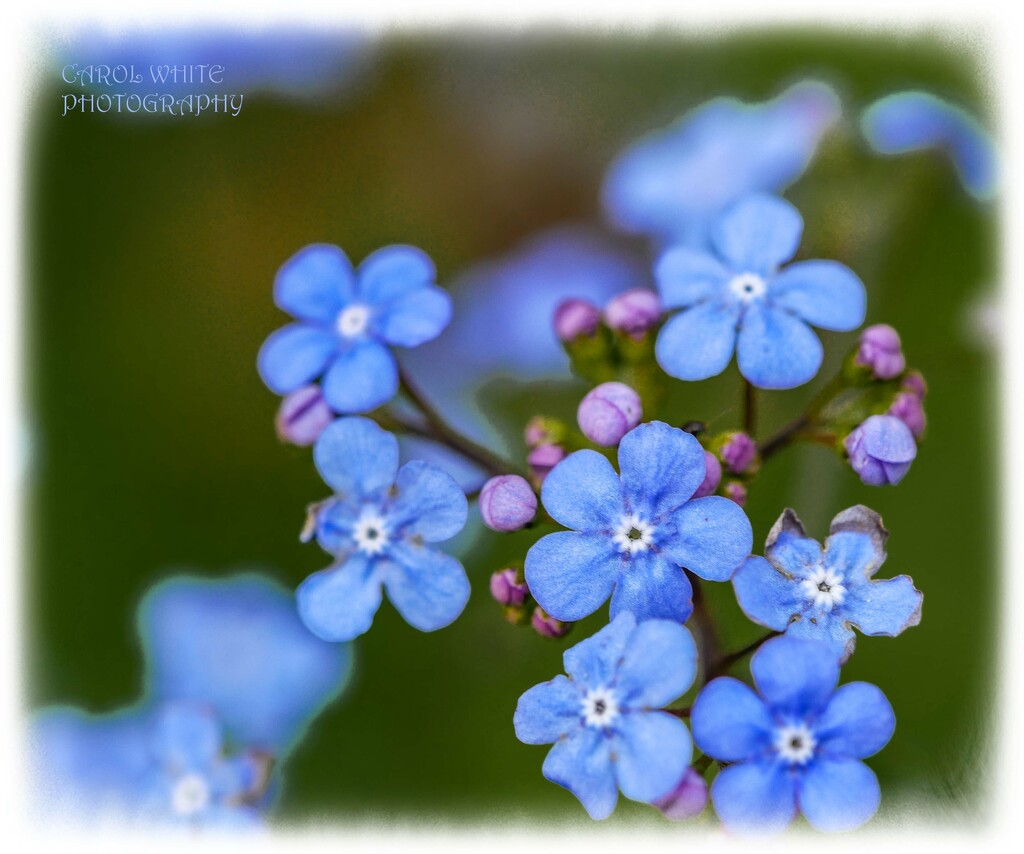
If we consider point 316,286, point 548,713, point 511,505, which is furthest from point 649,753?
point 316,286

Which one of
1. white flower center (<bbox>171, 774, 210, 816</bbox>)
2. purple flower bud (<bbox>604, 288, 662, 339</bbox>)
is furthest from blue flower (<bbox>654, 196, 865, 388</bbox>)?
white flower center (<bbox>171, 774, 210, 816</bbox>)

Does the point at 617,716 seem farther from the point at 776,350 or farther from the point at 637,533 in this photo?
the point at 776,350

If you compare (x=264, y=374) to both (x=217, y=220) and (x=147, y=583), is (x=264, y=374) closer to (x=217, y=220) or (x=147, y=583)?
(x=147, y=583)

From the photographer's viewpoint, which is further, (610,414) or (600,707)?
(610,414)

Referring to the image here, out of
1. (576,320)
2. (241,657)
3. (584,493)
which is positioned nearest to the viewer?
(584,493)

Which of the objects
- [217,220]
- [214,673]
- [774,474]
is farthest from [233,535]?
[774,474]

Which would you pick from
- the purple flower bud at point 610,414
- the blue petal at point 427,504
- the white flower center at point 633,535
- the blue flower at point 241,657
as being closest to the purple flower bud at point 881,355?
the purple flower bud at point 610,414

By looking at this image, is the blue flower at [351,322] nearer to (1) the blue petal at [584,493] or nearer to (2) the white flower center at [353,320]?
(2) the white flower center at [353,320]
